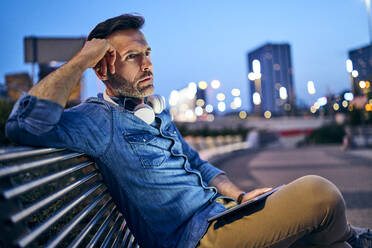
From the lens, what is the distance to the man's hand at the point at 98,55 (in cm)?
175

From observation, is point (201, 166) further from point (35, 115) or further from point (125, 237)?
point (35, 115)

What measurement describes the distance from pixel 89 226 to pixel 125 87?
892mm

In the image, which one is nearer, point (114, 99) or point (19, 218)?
point (19, 218)

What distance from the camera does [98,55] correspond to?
1834 mm

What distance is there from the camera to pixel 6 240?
93 cm

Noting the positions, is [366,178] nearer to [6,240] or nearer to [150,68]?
[150,68]

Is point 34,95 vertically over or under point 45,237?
over

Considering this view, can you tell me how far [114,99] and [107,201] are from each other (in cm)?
60

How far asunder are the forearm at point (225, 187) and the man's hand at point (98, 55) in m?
1.07

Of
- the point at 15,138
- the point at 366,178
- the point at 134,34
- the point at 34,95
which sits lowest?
the point at 366,178

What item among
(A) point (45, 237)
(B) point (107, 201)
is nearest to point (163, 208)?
(B) point (107, 201)

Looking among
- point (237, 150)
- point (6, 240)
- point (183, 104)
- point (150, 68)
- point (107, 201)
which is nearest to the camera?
point (6, 240)

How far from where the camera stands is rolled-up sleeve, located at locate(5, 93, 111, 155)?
1412 millimetres

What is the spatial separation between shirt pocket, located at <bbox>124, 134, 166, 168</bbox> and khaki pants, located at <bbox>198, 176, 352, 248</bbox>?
0.49 meters
